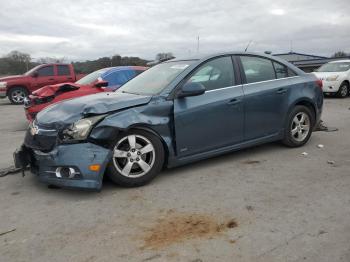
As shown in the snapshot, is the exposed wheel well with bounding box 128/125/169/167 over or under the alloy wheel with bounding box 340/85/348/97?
over

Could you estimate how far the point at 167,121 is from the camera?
15.1 feet

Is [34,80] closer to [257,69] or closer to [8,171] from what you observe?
[8,171]

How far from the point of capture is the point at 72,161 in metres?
4.07

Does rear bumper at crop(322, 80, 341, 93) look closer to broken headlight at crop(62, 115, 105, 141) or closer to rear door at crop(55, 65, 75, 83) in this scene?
rear door at crop(55, 65, 75, 83)

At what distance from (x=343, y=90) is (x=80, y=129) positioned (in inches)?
520

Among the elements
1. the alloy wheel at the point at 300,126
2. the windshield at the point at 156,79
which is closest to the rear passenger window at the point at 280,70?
the alloy wheel at the point at 300,126

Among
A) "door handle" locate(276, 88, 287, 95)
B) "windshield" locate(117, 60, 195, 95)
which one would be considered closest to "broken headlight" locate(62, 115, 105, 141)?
"windshield" locate(117, 60, 195, 95)

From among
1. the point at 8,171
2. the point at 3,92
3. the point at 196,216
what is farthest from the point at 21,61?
the point at 196,216

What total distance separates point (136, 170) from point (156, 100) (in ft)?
2.87

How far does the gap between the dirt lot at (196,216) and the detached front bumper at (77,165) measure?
0.20 m

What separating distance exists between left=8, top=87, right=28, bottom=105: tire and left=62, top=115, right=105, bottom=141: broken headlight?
13.8 metres

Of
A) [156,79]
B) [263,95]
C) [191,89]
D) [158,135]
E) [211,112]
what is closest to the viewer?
[158,135]

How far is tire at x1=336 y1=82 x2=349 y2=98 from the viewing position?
1474 centimetres

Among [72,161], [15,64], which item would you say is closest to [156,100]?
[72,161]
